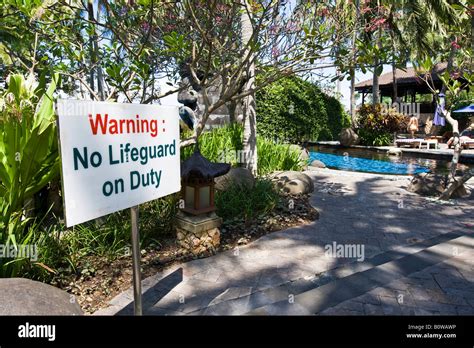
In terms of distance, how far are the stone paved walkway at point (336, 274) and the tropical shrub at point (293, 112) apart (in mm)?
10797

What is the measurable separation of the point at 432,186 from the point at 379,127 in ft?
37.7

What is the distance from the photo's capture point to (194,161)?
4.44m

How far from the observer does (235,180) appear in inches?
241

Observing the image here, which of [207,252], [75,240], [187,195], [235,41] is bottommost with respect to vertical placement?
[207,252]

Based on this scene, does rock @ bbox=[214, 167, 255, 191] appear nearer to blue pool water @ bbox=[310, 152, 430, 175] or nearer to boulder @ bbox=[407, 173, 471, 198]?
boulder @ bbox=[407, 173, 471, 198]

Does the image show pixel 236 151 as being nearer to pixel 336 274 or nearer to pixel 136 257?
pixel 336 274

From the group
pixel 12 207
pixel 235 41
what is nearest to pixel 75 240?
pixel 12 207

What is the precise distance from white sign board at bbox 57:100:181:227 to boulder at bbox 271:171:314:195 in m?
4.83

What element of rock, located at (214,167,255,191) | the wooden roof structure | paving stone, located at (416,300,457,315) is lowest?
paving stone, located at (416,300,457,315)

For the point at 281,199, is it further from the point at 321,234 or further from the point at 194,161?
the point at 194,161

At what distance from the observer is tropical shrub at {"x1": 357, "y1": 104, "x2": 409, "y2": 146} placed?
18.1 m

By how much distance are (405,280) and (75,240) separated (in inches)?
138

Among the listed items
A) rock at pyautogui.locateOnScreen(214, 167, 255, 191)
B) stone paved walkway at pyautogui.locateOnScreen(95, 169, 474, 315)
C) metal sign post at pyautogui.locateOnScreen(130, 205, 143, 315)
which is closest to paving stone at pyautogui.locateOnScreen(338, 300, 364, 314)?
stone paved walkway at pyautogui.locateOnScreen(95, 169, 474, 315)

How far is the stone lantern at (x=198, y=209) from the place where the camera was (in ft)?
14.4
